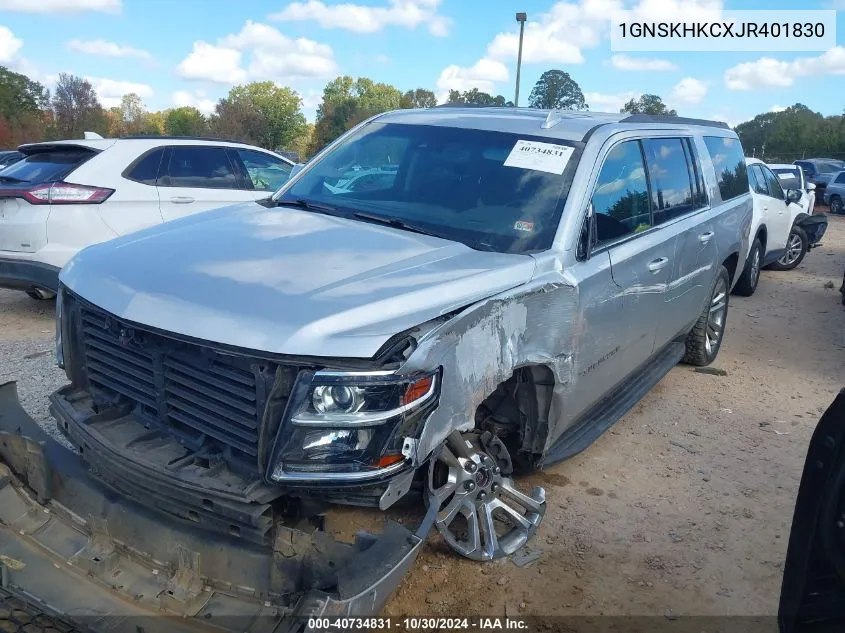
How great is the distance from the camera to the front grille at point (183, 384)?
232 centimetres

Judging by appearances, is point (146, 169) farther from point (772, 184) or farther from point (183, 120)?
point (183, 120)

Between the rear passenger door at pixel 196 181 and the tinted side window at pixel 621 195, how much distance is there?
4.59 metres

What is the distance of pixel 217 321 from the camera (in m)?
2.34

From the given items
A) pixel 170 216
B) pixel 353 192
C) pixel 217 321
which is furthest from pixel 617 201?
pixel 170 216

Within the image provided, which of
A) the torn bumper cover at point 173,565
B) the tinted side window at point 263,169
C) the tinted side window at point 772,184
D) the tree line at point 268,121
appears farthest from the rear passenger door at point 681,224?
the tree line at point 268,121

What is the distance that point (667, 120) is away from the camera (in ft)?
16.5

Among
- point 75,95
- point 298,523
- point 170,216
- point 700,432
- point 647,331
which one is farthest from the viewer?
point 75,95

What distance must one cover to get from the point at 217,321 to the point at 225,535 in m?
0.72

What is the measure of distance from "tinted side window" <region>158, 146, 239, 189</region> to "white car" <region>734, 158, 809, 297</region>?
244 inches

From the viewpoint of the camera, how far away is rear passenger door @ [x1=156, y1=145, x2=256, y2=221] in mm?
7082

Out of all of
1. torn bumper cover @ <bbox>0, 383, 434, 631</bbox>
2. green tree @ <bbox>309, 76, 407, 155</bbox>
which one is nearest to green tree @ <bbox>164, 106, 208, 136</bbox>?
green tree @ <bbox>309, 76, 407, 155</bbox>

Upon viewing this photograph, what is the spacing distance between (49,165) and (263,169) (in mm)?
2253

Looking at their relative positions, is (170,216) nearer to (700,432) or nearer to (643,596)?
(700,432)

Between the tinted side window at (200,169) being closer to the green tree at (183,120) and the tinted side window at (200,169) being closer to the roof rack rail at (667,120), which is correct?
the roof rack rail at (667,120)
